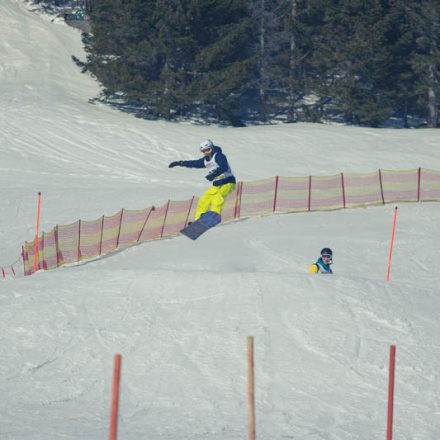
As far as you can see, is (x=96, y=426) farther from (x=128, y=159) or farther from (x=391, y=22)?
(x=391, y=22)

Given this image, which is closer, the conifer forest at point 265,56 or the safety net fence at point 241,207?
the safety net fence at point 241,207

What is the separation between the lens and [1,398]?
13.8 m

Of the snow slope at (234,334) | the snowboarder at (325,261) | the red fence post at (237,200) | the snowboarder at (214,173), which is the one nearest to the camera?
the snow slope at (234,334)

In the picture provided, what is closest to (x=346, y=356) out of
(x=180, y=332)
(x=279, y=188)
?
(x=180, y=332)

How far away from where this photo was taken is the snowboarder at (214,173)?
20.8 meters

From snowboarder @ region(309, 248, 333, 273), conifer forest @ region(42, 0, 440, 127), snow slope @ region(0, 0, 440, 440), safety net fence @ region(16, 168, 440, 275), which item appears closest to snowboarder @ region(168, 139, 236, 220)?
snow slope @ region(0, 0, 440, 440)

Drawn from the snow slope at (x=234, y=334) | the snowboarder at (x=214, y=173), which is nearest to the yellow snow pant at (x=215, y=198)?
the snowboarder at (x=214, y=173)

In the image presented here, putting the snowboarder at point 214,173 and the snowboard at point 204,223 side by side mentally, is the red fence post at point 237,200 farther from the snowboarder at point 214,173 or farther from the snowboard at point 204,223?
the snowboard at point 204,223

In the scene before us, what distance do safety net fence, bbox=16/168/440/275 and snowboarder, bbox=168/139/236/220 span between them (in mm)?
4503

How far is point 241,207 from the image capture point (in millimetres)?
30688

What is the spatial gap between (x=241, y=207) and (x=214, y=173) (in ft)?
31.2

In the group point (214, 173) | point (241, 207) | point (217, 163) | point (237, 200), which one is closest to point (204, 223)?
point (214, 173)

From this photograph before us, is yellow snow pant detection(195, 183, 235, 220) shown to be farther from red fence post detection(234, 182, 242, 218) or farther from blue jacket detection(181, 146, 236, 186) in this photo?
red fence post detection(234, 182, 242, 218)

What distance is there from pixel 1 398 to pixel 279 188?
764 inches
